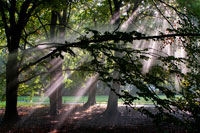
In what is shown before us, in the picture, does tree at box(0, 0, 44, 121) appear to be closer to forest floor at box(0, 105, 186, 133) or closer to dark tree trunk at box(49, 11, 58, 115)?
forest floor at box(0, 105, 186, 133)

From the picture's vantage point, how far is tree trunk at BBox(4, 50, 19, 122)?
7918mm

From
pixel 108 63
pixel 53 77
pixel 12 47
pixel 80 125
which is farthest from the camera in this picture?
pixel 53 77

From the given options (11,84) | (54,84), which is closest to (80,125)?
(54,84)

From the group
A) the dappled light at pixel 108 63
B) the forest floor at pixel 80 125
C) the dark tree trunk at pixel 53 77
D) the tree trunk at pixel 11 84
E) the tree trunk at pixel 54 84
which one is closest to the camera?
the dappled light at pixel 108 63

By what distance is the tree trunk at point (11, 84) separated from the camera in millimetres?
7918

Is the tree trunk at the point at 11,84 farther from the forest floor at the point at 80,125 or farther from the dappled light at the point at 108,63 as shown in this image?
the forest floor at the point at 80,125

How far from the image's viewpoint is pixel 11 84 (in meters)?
7.96

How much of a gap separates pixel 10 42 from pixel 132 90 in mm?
38207

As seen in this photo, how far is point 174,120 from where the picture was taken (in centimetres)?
346

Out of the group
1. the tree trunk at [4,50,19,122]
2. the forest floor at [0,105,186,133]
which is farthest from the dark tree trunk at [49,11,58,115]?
the tree trunk at [4,50,19,122]

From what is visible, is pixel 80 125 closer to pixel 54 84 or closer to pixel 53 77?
pixel 54 84

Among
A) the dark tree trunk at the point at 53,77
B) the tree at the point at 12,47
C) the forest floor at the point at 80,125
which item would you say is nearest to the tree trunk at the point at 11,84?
the tree at the point at 12,47

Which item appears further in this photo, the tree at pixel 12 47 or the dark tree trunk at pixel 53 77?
the dark tree trunk at pixel 53 77

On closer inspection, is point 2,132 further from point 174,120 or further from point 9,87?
point 174,120
